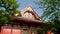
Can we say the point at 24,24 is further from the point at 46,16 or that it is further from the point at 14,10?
the point at 46,16

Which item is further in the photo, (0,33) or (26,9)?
(26,9)

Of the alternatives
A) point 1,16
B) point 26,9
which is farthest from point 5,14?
point 26,9

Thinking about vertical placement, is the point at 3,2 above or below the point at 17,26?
above

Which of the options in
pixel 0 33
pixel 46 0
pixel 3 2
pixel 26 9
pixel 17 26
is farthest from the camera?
pixel 26 9

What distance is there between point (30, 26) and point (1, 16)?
601 centimetres

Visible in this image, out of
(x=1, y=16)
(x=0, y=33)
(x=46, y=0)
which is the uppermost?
(x=46, y=0)

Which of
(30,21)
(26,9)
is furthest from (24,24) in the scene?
(26,9)

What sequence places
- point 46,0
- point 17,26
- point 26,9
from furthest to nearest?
point 26,9 < point 17,26 < point 46,0

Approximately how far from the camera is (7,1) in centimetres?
3700

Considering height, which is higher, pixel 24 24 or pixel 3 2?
pixel 3 2

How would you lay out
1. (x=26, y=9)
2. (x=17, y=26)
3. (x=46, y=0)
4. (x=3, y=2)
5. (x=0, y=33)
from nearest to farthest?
(x=46, y=0)
(x=0, y=33)
(x=17, y=26)
(x=3, y=2)
(x=26, y=9)

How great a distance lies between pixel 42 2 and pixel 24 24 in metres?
15.0

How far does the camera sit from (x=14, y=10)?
123 feet

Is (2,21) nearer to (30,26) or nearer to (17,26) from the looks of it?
(17,26)
